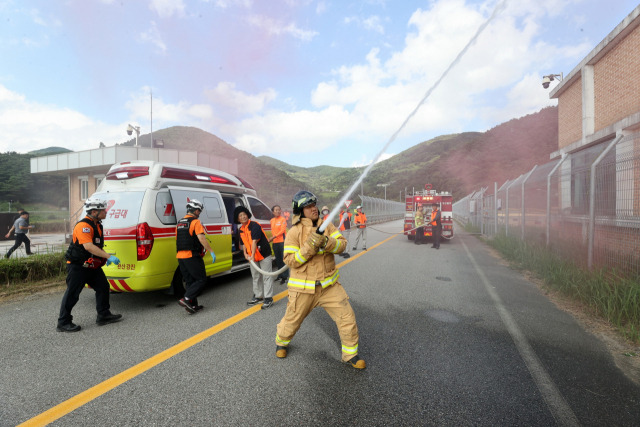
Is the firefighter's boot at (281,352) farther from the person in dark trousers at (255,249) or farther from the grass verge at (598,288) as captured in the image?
the grass verge at (598,288)

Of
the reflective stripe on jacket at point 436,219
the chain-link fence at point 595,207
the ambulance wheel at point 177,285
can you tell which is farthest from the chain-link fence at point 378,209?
the ambulance wheel at point 177,285

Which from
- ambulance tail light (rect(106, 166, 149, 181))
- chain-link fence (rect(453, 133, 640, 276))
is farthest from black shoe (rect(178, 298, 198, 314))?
chain-link fence (rect(453, 133, 640, 276))

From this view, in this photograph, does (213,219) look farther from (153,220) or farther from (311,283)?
(311,283)

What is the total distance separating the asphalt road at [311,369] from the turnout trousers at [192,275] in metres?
0.30

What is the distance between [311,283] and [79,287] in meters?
2.99

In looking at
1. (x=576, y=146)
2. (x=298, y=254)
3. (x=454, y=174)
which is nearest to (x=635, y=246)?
(x=298, y=254)

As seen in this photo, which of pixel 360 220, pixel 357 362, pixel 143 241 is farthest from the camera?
pixel 360 220

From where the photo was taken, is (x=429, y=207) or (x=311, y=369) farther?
(x=429, y=207)

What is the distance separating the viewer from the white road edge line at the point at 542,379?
2.27 m

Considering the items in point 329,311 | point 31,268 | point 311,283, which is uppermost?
point 311,283

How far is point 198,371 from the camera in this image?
113 inches

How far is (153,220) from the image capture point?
4.57m

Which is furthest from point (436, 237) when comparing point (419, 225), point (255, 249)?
point (255, 249)

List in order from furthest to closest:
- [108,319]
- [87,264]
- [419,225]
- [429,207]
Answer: [429,207]
[419,225]
[108,319]
[87,264]
